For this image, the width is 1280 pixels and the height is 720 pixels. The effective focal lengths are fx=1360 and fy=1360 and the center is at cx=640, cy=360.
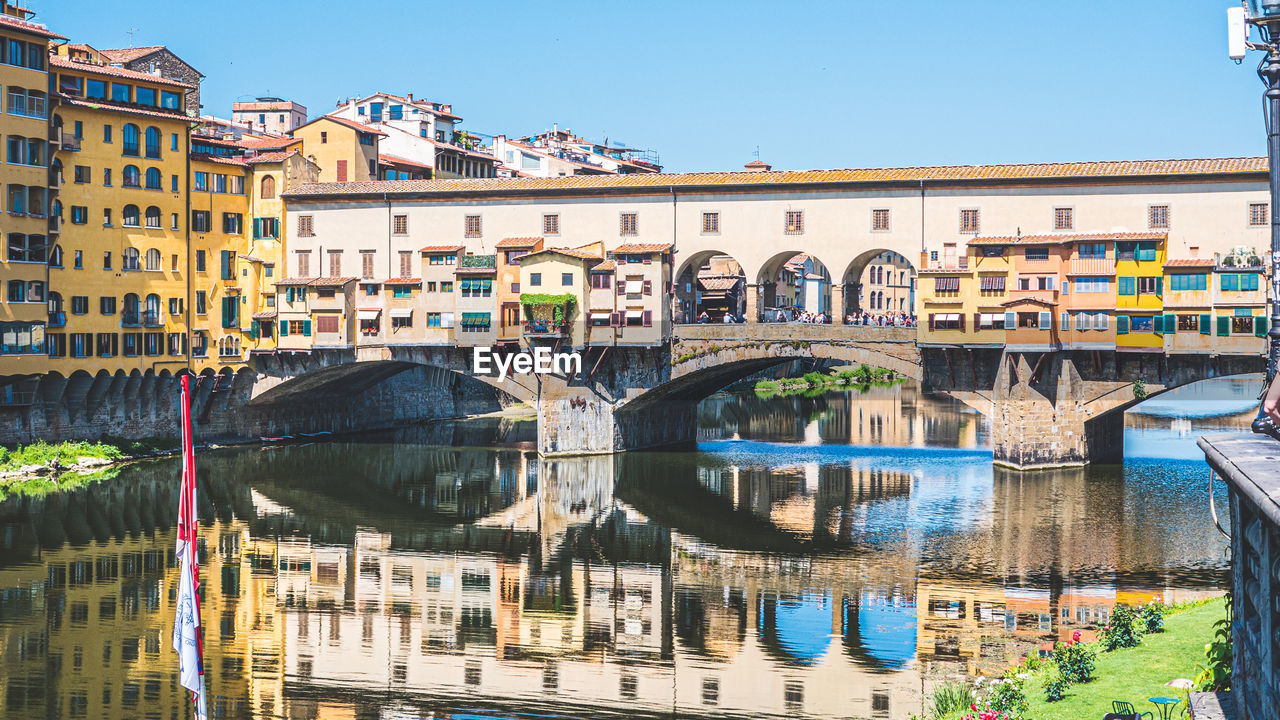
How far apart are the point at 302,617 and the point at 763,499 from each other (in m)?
22.9

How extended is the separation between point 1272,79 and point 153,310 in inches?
2255

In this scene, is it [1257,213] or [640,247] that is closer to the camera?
[1257,213]

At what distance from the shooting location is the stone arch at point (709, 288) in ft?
221

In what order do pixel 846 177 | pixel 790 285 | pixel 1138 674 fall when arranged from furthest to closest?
pixel 790 285 < pixel 846 177 < pixel 1138 674

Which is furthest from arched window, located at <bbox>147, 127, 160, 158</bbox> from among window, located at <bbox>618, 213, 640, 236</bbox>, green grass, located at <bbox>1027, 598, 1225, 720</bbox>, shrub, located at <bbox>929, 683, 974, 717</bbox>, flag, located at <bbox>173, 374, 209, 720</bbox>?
green grass, located at <bbox>1027, 598, 1225, 720</bbox>

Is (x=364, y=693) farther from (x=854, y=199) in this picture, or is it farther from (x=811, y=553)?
(x=854, y=199)

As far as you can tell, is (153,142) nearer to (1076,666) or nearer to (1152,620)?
(1152,620)

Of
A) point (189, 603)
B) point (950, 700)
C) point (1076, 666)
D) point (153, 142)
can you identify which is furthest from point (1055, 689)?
point (153, 142)

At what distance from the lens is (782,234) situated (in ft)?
212

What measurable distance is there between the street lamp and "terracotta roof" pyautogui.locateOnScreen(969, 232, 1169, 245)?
37.7 metres

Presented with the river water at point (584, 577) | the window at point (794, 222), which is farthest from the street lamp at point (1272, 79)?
the window at point (794, 222)

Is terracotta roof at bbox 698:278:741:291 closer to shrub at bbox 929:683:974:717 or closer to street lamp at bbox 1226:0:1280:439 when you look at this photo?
shrub at bbox 929:683:974:717

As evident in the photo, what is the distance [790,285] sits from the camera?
4906 inches

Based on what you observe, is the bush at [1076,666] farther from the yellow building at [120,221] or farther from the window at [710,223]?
the yellow building at [120,221]
